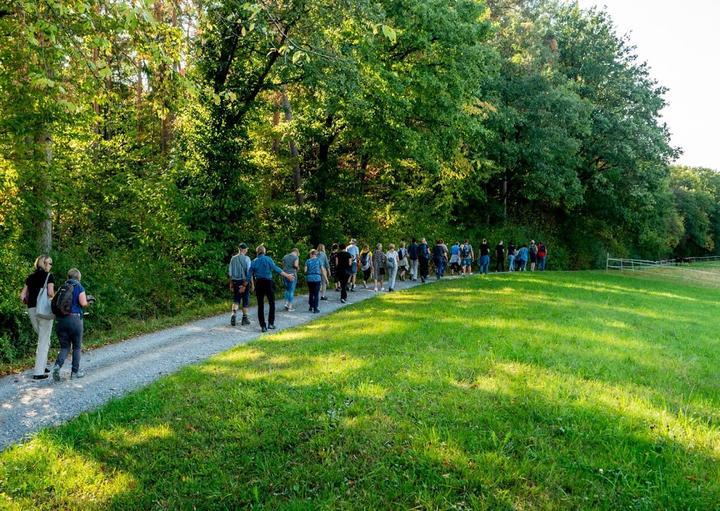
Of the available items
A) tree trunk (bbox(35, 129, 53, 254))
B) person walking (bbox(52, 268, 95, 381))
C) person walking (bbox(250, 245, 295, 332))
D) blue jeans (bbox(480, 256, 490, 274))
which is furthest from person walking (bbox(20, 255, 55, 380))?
blue jeans (bbox(480, 256, 490, 274))

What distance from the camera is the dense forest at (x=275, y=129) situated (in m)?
9.95

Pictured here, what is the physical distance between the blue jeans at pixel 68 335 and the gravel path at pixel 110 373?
366 mm

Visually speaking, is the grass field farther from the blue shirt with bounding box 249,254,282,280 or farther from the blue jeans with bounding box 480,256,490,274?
the blue jeans with bounding box 480,256,490,274

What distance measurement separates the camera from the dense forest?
9.95 meters

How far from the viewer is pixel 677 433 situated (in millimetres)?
4941

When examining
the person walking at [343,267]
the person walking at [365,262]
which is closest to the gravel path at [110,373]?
the person walking at [343,267]

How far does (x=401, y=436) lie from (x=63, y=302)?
602cm

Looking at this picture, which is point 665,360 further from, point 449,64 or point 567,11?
point 567,11

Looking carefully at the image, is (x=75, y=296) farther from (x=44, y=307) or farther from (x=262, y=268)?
(x=262, y=268)

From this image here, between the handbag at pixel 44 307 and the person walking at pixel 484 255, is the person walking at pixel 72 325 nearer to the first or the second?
the handbag at pixel 44 307

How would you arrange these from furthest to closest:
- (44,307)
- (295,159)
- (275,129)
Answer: (295,159), (275,129), (44,307)

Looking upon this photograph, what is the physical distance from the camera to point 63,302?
795 cm

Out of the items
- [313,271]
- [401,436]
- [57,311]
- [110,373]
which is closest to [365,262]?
[313,271]

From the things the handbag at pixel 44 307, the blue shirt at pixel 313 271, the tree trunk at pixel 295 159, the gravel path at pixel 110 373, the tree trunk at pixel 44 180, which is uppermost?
the tree trunk at pixel 295 159
